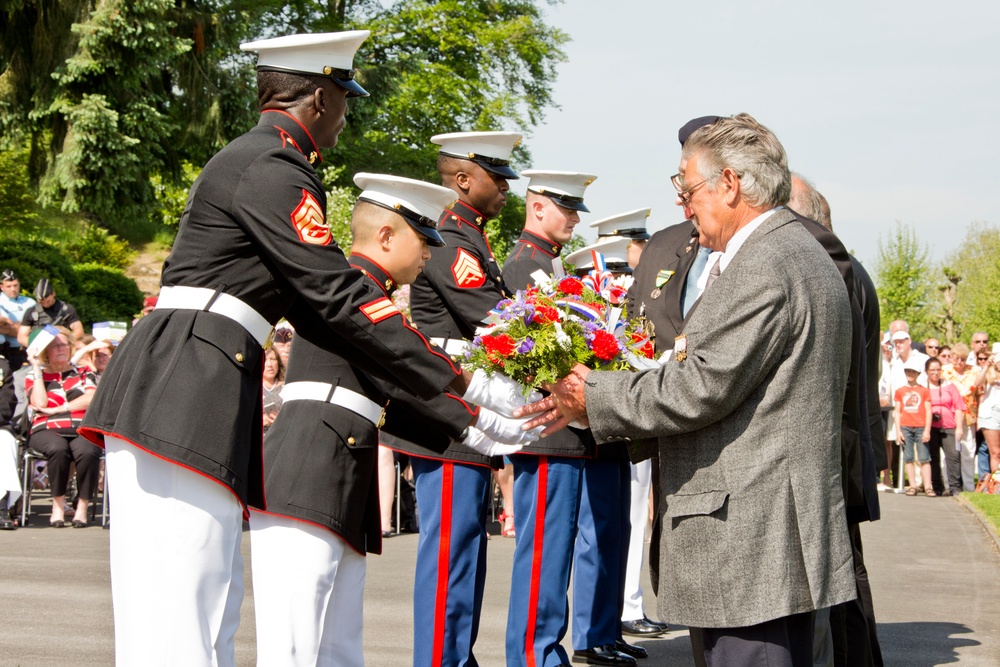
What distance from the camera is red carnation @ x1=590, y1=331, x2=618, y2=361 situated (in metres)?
4.04

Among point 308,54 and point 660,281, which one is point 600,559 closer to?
point 660,281

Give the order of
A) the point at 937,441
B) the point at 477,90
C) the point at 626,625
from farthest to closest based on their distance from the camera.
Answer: the point at 477,90
the point at 937,441
the point at 626,625

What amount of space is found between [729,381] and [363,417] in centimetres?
148

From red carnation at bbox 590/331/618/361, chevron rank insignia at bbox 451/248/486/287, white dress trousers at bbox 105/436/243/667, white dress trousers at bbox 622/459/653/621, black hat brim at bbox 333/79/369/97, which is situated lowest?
white dress trousers at bbox 622/459/653/621

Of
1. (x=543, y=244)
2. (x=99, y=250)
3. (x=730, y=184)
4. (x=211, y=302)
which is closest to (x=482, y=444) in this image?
(x=211, y=302)

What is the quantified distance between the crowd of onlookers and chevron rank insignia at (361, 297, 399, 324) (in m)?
15.2

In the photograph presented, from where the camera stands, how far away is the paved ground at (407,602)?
6.86m

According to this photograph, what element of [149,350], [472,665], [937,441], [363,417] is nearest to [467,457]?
[472,665]

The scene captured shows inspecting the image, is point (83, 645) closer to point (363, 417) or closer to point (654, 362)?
point (363, 417)

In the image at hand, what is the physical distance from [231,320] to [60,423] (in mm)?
9502

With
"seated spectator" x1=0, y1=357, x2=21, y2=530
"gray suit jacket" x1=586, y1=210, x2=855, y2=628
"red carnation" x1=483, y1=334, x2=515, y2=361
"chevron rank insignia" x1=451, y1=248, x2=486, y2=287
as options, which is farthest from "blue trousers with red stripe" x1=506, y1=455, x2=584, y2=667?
"seated spectator" x1=0, y1=357, x2=21, y2=530

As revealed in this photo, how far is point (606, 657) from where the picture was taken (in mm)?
6520

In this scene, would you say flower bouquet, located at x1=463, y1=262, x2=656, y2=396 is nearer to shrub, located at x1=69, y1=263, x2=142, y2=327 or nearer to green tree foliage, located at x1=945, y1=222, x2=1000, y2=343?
shrub, located at x1=69, y1=263, x2=142, y2=327

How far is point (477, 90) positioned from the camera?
3972 centimetres
